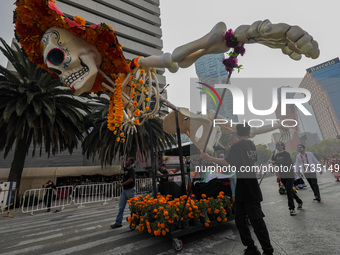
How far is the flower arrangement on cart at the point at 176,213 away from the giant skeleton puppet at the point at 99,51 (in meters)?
2.09

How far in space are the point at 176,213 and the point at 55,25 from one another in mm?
4875

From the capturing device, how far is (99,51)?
468 cm

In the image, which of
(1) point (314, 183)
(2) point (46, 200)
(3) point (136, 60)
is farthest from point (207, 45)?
(2) point (46, 200)

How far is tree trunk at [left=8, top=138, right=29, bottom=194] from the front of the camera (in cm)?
1103

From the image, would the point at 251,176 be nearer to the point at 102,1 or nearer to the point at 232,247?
the point at 232,247

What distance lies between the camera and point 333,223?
4.07 meters

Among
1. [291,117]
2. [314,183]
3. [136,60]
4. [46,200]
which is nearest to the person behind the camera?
[291,117]

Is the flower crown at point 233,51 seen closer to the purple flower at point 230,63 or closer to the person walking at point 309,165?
the purple flower at point 230,63

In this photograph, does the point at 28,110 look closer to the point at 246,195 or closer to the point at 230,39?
the point at 230,39

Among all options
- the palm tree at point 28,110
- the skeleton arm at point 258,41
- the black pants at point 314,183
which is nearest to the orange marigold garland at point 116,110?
the skeleton arm at point 258,41

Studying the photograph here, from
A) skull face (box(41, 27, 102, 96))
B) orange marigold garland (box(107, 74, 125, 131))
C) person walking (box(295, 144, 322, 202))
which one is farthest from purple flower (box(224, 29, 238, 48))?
person walking (box(295, 144, 322, 202))

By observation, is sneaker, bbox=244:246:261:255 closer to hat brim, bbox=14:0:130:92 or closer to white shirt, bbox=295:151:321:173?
hat brim, bbox=14:0:130:92

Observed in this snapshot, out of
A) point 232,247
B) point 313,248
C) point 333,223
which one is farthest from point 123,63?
Result: point 333,223

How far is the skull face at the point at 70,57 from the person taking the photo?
168 inches
